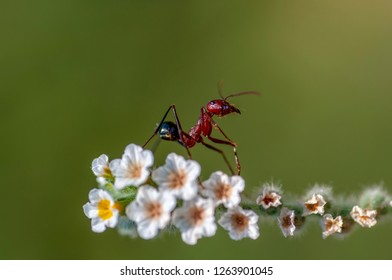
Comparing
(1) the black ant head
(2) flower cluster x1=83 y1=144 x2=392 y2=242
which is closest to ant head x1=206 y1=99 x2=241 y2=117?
(1) the black ant head

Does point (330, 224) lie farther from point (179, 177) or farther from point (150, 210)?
point (150, 210)

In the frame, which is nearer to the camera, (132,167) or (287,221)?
(132,167)

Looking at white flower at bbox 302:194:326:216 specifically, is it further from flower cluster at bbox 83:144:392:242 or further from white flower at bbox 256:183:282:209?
white flower at bbox 256:183:282:209

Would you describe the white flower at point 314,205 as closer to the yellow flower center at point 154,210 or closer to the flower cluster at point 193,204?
the flower cluster at point 193,204

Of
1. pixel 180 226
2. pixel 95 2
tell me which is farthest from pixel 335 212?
pixel 95 2

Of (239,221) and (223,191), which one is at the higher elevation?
(223,191)

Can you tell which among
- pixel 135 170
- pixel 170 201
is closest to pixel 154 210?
pixel 170 201

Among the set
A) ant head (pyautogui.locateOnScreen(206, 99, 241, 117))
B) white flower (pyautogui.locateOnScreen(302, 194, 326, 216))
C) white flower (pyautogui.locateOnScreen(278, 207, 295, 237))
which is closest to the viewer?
white flower (pyautogui.locateOnScreen(278, 207, 295, 237))
